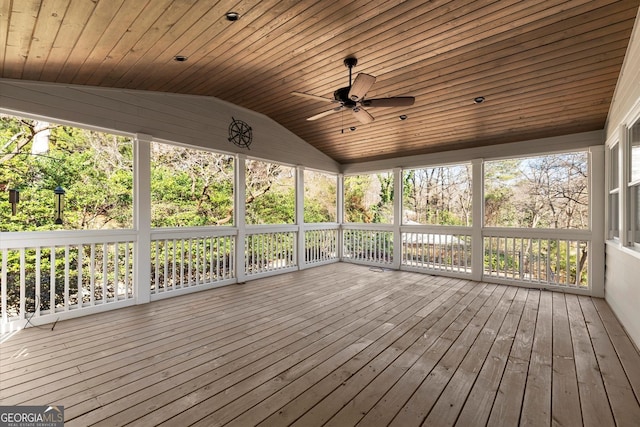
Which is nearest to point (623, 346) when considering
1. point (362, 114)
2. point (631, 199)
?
point (631, 199)

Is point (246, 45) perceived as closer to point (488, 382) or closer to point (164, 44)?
point (164, 44)

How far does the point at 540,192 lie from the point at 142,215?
28.8ft

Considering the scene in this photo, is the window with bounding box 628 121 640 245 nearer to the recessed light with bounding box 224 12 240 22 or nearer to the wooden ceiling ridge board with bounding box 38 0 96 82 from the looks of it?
the recessed light with bounding box 224 12 240 22

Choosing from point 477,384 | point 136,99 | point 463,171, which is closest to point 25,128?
point 136,99

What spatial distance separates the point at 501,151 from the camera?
17.4 feet

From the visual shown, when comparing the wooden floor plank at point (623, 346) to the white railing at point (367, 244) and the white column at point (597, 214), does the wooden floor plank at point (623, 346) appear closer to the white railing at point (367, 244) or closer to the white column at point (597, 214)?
the white column at point (597, 214)

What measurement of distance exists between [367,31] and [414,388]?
330cm

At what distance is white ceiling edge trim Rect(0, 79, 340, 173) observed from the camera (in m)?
3.24

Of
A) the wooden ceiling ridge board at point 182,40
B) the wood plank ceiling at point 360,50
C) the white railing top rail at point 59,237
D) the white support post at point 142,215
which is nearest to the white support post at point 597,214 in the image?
the wood plank ceiling at point 360,50

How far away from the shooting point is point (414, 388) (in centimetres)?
208

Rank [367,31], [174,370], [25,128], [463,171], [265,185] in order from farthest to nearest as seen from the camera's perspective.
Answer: [463,171], [265,185], [25,128], [367,31], [174,370]

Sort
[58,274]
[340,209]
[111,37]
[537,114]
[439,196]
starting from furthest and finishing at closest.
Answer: [439,196], [340,209], [537,114], [58,274], [111,37]

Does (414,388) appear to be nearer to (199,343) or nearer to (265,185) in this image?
(199,343)

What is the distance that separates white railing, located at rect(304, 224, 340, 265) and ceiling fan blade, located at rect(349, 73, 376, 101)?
3890 millimetres
